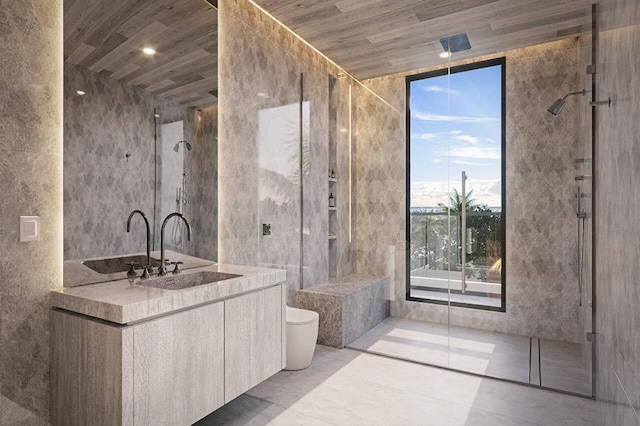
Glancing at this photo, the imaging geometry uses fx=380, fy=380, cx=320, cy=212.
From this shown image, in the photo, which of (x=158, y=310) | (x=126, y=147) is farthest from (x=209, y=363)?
(x=126, y=147)

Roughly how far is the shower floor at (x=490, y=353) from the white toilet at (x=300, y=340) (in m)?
0.66

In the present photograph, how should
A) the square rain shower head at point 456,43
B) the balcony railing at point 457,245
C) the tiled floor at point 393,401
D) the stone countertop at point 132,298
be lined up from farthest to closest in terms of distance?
the square rain shower head at point 456,43, the balcony railing at point 457,245, the tiled floor at point 393,401, the stone countertop at point 132,298

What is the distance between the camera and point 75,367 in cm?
168

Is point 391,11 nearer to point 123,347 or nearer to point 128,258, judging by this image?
point 128,258

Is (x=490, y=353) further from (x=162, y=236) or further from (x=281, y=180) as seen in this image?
(x=162, y=236)

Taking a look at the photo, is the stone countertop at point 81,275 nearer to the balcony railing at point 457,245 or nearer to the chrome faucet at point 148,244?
the chrome faucet at point 148,244

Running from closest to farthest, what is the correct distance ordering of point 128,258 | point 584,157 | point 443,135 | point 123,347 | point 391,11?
1. point 123,347
2. point 128,258
3. point 584,157
4. point 391,11
5. point 443,135

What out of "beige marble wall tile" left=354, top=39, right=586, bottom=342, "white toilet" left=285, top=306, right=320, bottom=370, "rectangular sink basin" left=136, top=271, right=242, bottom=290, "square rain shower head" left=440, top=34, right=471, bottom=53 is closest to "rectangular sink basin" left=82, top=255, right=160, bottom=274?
"rectangular sink basin" left=136, top=271, right=242, bottom=290

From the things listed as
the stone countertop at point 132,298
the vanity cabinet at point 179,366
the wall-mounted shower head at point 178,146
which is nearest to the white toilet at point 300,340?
the stone countertop at point 132,298

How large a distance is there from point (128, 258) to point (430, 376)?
2.28m

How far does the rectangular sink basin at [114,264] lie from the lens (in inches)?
78.5

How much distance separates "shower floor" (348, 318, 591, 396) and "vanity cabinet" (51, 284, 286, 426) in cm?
166

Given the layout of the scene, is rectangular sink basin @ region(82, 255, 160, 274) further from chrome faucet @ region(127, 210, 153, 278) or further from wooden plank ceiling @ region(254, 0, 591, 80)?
wooden plank ceiling @ region(254, 0, 591, 80)

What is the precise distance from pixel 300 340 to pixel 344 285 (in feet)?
3.05
